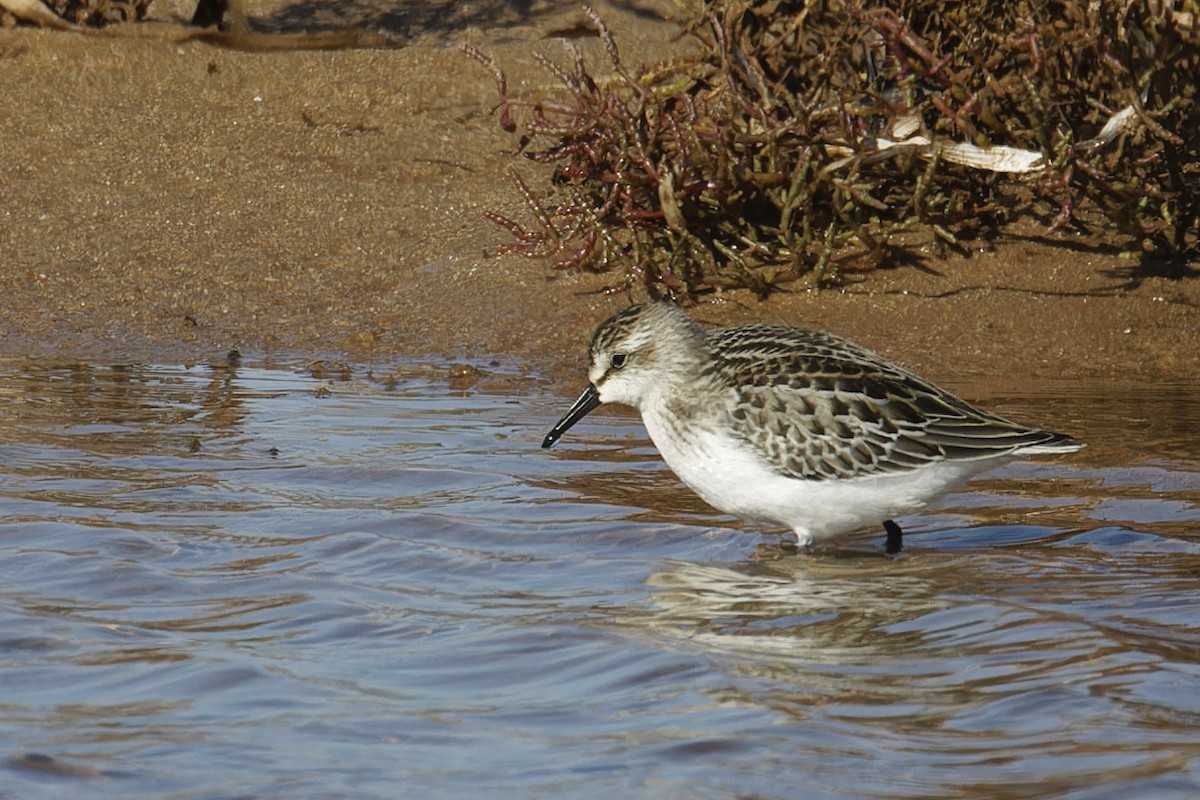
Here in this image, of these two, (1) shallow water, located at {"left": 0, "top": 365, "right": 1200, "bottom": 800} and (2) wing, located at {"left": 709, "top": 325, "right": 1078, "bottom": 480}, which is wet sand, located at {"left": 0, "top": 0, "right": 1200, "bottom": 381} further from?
(2) wing, located at {"left": 709, "top": 325, "right": 1078, "bottom": 480}

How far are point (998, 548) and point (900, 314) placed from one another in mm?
3640

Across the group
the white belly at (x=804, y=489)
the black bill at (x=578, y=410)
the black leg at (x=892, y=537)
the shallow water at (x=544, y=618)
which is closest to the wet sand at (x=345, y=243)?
the shallow water at (x=544, y=618)

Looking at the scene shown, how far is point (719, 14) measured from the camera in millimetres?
10500

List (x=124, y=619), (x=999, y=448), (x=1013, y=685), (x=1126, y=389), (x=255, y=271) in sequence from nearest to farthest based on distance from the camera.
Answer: (x=1013, y=685), (x=124, y=619), (x=999, y=448), (x=1126, y=389), (x=255, y=271)

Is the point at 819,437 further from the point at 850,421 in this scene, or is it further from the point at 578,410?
the point at 578,410

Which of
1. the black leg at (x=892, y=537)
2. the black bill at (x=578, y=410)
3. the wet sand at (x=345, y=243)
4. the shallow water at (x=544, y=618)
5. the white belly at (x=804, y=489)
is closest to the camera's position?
the shallow water at (x=544, y=618)

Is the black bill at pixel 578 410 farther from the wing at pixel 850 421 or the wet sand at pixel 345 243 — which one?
the wet sand at pixel 345 243

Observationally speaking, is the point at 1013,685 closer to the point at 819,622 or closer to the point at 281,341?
the point at 819,622

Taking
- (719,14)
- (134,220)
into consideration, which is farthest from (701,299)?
(134,220)

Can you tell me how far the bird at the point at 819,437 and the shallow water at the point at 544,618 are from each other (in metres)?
0.25

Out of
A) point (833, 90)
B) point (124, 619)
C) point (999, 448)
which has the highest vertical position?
point (833, 90)

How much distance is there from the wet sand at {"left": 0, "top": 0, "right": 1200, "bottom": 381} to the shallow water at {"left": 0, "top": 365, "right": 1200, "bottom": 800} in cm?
110

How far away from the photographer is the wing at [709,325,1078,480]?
6828 mm

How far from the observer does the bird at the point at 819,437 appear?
682cm
